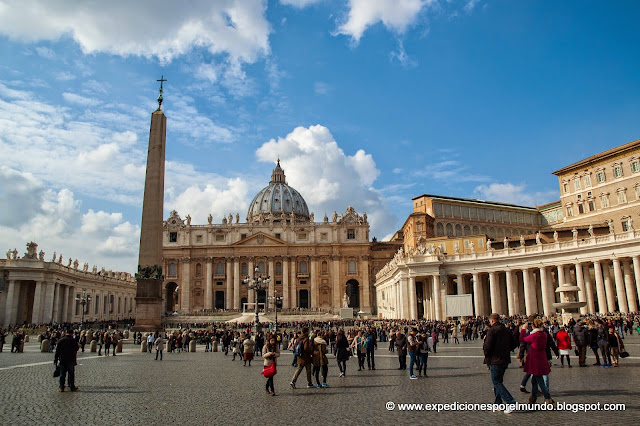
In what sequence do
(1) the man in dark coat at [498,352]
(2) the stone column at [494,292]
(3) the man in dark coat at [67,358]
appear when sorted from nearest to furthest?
(1) the man in dark coat at [498,352], (3) the man in dark coat at [67,358], (2) the stone column at [494,292]

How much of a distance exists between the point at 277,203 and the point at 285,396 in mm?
99371

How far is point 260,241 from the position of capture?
77.8 meters

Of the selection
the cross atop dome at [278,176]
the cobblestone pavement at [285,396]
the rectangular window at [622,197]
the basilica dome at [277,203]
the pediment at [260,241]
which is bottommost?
the cobblestone pavement at [285,396]

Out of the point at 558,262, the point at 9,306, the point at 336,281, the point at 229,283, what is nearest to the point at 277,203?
the point at 229,283

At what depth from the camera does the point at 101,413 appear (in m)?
7.36

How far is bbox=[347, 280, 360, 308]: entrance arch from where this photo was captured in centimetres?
7831

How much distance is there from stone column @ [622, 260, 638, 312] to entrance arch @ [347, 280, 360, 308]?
47.2m

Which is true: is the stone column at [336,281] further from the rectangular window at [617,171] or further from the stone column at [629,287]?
the stone column at [629,287]

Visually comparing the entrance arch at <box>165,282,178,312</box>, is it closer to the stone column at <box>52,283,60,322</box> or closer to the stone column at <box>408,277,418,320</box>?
the stone column at <box>52,283,60,322</box>

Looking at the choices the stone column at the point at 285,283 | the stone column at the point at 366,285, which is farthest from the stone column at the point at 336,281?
the stone column at the point at 285,283

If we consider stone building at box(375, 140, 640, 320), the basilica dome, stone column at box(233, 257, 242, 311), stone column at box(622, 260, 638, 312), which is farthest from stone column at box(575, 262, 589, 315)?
the basilica dome

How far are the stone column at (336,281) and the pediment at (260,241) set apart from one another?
881cm

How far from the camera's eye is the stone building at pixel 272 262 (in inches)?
3027

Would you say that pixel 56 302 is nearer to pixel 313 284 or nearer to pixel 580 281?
pixel 313 284
